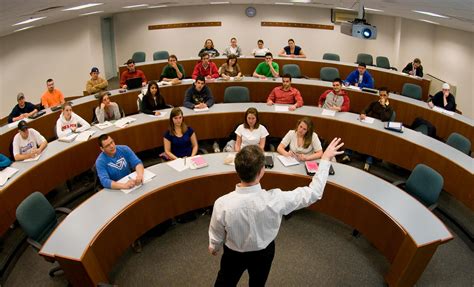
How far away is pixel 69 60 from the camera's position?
9.04m

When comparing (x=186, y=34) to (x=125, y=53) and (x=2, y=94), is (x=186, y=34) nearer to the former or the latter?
(x=125, y=53)

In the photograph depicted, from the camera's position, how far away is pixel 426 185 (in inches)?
146

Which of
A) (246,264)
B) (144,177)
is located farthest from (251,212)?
(144,177)

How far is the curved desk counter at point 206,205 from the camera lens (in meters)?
2.89

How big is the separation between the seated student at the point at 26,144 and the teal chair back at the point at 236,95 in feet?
10.6

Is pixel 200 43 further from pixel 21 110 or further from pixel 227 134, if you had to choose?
pixel 21 110

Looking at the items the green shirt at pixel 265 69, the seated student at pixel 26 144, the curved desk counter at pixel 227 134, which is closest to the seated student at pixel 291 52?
the green shirt at pixel 265 69

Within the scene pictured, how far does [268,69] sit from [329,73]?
5.53ft

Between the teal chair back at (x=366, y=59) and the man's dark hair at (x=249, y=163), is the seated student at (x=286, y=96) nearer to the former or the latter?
the man's dark hair at (x=249, y=163)

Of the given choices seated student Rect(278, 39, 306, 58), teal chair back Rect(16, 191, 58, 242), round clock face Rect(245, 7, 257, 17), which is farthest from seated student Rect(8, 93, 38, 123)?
round clock face Rect(245, 7, 257, 17)

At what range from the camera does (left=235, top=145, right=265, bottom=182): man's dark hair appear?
200 centimetres

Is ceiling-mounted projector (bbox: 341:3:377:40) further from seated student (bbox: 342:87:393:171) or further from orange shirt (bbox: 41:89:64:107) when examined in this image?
orange shirt (bbox: 41:89:64:107)

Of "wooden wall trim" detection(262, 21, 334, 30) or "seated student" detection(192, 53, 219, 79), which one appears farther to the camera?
"wooden wall trim" detection(262, 21, 334, 30)

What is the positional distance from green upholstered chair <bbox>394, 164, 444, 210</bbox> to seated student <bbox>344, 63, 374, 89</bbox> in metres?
3.60
